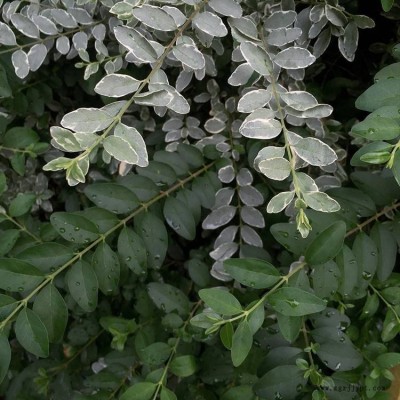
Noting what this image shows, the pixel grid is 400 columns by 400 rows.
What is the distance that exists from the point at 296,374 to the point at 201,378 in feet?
1.03

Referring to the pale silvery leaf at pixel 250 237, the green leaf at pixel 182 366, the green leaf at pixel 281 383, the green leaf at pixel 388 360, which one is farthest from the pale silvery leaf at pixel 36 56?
the green leaf at pixel 388 360

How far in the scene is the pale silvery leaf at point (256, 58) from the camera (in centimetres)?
100

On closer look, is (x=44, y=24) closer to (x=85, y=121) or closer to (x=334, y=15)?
(x=85, y=121)

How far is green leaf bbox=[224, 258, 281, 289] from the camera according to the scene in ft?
3.24

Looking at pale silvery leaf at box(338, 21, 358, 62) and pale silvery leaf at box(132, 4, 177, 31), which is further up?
pale silvery leaf at box(132, 4, 177, 31)

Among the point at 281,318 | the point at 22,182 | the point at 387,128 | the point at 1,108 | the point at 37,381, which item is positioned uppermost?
the point at 387,128

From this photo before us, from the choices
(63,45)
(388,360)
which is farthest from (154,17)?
(388,360)

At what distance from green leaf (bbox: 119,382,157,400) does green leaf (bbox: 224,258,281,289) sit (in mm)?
287

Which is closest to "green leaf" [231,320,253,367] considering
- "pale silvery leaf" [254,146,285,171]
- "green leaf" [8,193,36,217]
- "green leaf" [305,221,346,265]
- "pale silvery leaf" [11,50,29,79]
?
"green leaf" [305,221,346,265]

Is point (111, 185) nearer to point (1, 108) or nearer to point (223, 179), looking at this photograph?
point (223, 179)

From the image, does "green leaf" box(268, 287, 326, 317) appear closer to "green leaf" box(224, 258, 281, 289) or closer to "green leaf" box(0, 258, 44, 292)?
"green leaf" box(224, 258, 281, 289)

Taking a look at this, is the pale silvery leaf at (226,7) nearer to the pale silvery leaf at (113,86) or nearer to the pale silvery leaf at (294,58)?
the pale silvery leaf at (294,58)

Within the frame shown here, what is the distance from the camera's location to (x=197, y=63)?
1.03 meters

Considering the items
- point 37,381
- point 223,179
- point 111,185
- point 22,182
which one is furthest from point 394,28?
point 37,381
